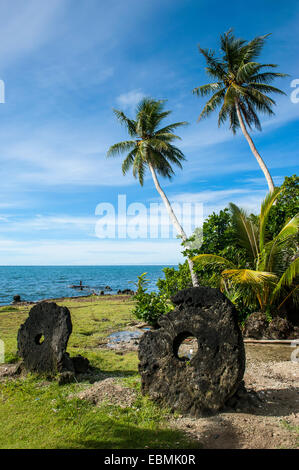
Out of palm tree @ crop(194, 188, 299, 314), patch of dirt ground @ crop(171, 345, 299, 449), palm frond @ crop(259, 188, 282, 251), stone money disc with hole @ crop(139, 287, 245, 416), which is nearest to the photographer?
patch of dirt ground @ crop(171, 345, 299, 449)

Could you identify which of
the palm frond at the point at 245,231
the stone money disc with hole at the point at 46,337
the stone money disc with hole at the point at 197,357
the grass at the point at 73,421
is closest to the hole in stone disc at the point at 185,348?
the stone money disc with hole at the point at 197,357

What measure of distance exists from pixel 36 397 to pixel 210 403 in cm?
315

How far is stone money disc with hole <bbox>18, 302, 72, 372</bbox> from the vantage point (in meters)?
6.20

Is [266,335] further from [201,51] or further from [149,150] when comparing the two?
[201,51]

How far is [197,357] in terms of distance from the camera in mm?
4895

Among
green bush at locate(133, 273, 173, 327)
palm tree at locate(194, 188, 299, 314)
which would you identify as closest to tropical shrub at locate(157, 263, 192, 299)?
green bush at locate(133, 273, 173, 327)

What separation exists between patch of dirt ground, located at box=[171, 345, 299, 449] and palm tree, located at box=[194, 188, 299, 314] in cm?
422

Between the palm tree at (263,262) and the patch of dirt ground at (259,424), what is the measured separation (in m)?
4.22

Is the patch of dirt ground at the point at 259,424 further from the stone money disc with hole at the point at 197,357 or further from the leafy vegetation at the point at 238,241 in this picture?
the leafy vegetation at the point at 238,241

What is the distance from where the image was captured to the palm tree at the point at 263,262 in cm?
985

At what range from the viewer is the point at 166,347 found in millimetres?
5195

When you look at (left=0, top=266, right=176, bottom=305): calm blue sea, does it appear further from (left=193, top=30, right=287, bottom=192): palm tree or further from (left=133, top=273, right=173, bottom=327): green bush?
(left=193, top=30, right=287, bottom=192): palm tree

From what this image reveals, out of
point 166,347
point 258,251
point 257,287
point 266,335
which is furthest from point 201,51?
point 166,347

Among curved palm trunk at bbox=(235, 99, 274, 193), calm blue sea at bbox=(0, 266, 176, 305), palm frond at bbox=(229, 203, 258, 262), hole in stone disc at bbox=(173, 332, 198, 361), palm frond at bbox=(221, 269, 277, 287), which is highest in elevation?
curved palm trunk at bbox=(235, 99, 274, 193)
